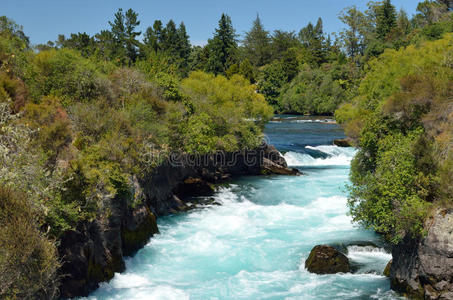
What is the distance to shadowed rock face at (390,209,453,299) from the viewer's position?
10266mm

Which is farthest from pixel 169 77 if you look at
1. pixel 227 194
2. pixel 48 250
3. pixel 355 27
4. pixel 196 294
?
pixel 355 27

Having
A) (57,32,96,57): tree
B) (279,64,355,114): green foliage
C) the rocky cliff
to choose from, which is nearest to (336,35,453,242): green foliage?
the rocky cliff

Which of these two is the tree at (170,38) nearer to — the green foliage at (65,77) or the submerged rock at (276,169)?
the submerged rock at (276,169)

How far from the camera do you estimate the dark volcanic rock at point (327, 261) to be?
42.8 ft

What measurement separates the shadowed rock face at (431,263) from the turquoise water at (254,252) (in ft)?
2.43

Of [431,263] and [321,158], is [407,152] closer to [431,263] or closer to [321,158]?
[431,263]

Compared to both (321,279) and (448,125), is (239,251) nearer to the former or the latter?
(321,279)

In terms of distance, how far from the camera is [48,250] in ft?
28.4

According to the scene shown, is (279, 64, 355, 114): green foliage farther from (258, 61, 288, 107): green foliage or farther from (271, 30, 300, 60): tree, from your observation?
(271, 30, 300, 60): tree

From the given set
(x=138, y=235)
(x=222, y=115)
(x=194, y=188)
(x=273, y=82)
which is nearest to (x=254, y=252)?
(x=138, y=235)

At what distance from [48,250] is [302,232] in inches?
432

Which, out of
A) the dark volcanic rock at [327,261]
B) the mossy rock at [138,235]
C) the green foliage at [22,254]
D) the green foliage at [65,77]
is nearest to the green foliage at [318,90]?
the green foliage at [65,77]

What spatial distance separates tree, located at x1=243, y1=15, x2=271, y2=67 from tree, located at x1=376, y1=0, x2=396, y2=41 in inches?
1306

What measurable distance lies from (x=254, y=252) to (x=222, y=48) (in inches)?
2810
